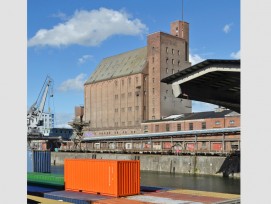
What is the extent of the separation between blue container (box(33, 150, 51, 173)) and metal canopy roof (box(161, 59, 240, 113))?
28.7 meters

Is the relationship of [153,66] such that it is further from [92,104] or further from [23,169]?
[23,169]

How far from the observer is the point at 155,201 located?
2227cm

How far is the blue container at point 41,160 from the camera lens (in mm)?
52219

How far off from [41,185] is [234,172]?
4198cm

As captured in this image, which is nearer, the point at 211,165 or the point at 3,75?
the point at 3,75

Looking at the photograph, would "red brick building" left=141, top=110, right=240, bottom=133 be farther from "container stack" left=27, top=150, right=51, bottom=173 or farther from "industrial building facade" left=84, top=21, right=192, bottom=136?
"container stack" left=27, top=150, right=51, bottom=173

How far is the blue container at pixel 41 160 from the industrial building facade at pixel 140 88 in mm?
59983

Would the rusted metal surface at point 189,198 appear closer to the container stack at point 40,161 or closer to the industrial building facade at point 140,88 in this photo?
the container stack at point 40,161

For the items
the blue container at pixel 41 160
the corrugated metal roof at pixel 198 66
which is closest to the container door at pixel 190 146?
the blue container at pixel 41 160

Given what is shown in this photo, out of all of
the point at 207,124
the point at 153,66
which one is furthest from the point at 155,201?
the point at 153,66

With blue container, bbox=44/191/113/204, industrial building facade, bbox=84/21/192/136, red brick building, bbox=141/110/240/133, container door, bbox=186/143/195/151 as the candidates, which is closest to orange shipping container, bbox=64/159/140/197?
blue container, bbox=44/191/113/204

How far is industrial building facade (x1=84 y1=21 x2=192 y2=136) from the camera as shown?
112500 mm

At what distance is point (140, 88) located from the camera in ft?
380

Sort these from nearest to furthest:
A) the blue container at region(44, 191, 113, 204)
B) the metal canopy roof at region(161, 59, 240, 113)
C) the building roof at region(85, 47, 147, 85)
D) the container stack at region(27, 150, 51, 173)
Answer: the metal canopy roof at region(161, 59, 240, 113), the blue container at region(44, 191, 113, 204), the container stack at region(27, 150, 51, 173), the building roof at region(85, 47, 147, 85)
